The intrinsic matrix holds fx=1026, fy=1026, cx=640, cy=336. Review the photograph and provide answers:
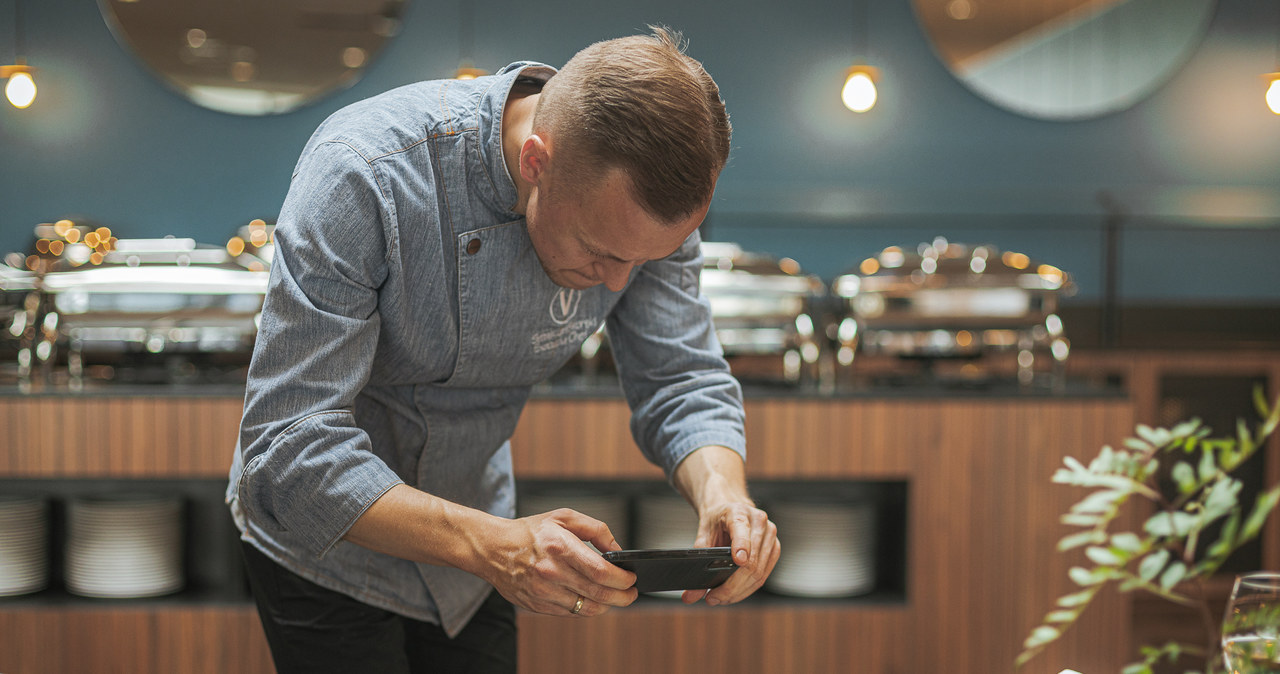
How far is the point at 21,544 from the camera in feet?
7.09

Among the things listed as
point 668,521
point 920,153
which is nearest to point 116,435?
point 668,521

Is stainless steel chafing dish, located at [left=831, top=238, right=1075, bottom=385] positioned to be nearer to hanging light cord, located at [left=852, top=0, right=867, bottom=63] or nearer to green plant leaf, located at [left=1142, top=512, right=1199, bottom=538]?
green plant leaf, located at [left=1142, top=512, right=1199, bottom=538]

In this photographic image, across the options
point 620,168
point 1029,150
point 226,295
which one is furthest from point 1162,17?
point 620,168

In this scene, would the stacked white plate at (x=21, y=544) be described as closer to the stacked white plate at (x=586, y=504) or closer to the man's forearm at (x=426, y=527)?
the stacked white plate at (x=586, y=504)

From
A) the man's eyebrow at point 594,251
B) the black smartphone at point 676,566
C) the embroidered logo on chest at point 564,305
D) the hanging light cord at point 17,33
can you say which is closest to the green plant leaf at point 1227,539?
the black smartphone at point 676,566

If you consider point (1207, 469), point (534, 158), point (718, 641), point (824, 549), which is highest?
point (534, 158)

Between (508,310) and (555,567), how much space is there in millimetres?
319

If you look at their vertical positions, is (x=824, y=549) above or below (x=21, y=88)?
below

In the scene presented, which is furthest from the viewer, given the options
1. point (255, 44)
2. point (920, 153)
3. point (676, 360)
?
point (920, 153)

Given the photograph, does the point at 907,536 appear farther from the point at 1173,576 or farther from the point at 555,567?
the point at 555,567

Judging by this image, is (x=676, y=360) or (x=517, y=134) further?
(x=676, y=360)

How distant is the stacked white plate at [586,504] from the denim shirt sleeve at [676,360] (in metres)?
1.00

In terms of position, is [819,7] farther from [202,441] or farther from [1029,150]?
[202,441]

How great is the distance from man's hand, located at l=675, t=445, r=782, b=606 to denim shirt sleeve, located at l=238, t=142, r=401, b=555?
0.36 meters
